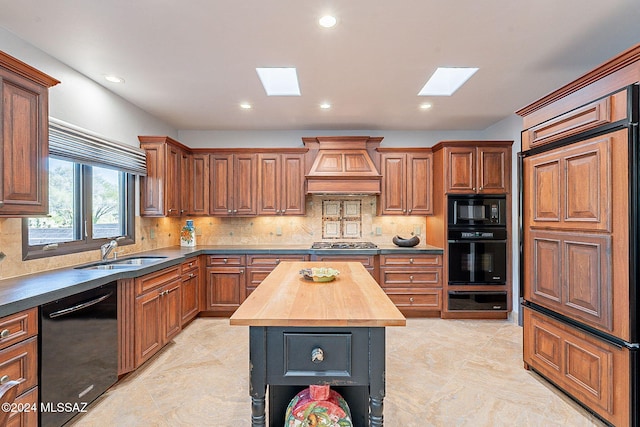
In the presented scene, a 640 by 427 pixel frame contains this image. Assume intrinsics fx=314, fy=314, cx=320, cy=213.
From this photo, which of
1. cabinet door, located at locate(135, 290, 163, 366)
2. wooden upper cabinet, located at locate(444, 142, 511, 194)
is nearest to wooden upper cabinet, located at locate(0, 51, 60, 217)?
cabinet door, located at locate(135, 290, 163, 366)

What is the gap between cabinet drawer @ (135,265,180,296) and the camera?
2709mm

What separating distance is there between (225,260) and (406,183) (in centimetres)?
274

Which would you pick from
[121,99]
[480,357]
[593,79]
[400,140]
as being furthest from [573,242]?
[121,99]

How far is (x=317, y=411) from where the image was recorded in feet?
4.90

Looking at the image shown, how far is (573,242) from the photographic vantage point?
7.32 ft

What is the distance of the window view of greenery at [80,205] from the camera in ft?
8.62

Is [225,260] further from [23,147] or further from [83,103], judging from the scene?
[23,147]

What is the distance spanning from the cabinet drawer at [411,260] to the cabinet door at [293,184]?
134 cm

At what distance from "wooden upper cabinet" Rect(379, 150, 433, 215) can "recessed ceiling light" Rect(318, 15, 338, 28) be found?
2.58 m

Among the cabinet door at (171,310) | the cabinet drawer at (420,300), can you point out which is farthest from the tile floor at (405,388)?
the cabinet drawer at (420,300)

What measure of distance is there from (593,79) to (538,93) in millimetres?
1357

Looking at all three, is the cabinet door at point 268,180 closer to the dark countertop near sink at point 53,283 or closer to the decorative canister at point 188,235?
the decorative canister at point 188,235

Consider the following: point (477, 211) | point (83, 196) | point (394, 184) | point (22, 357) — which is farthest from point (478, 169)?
point (22, 357)

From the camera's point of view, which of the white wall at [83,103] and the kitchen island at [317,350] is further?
the white wall at [83,103]
